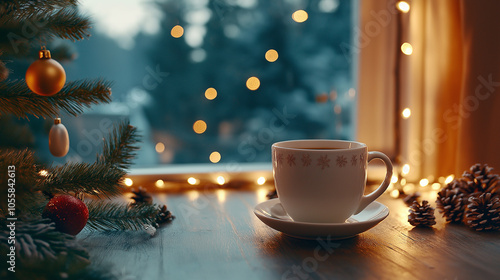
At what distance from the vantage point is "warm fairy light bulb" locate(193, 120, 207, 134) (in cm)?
142

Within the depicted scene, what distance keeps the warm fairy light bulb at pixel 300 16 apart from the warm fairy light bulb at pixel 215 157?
0.51 meters

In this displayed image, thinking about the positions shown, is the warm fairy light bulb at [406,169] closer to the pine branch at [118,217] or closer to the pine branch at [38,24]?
the pine branch at [118,217]

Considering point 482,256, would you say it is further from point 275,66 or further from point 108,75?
point 108,75

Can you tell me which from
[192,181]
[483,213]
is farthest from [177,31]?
[483,213]

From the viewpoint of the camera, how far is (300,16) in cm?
143

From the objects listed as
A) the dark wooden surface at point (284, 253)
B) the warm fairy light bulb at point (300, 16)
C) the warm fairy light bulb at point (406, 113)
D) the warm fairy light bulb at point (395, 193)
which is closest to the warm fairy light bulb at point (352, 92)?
the warm fairy light bulb at point (406, 113)

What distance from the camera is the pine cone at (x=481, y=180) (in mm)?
836

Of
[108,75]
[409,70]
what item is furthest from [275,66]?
[108,75]

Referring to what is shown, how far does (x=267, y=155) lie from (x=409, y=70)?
520 millimetres

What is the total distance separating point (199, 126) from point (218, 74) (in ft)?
0.59

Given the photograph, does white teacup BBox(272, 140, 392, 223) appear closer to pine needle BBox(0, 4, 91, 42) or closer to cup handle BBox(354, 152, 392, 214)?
cup handle BBox(354, 152, 392, 214)

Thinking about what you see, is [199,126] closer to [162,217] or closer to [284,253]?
[162,217]

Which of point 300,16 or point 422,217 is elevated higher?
point 300,16

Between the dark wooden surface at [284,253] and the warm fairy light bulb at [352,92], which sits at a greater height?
the warm fairy light bulb at [352,92]
